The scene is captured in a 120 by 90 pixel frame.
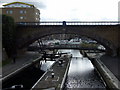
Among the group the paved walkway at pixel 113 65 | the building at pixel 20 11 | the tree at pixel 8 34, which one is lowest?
the paved walkway at pixel 113 65

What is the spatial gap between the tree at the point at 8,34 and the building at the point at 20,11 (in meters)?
36.8

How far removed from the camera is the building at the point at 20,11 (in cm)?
7575

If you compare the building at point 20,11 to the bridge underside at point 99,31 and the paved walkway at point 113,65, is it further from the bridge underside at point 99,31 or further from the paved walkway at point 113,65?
the paved walkway at point 113,65

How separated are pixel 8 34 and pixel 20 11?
41353 mm

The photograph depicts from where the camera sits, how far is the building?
7575 centimetres

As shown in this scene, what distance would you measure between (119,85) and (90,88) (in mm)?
4433

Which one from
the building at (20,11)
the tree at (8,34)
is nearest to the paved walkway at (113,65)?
the tree at (8,34)

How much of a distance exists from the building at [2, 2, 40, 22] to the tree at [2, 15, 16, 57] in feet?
121

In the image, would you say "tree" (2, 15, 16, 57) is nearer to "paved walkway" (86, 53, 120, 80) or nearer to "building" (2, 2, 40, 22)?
"paved walkway" (86, 53, 120, 80)

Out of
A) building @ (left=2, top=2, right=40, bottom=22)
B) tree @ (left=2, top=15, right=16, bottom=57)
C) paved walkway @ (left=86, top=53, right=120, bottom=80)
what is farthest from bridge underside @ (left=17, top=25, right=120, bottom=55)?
building @ (left=2, top=2, right=40, bottom=22)

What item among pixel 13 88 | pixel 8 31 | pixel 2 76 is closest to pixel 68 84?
pixel 13 88

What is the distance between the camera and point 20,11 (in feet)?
252

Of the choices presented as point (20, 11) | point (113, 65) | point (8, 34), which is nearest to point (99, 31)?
point (113, 65)

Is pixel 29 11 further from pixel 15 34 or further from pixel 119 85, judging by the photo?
pixel 119 85
